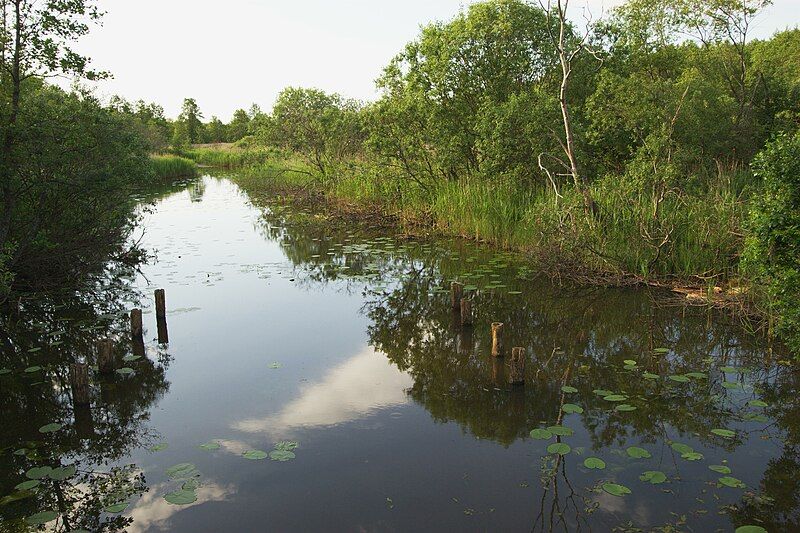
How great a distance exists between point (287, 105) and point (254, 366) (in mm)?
18570

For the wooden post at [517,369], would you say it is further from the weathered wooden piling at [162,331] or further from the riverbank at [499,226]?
the weathered wooden piling at [162,331]

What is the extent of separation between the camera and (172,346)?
7.91 m

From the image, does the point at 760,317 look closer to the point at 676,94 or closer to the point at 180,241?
the point at 676,94

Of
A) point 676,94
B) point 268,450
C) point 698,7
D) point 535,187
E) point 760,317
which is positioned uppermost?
point 698,7

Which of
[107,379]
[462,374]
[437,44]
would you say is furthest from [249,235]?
[462,374]

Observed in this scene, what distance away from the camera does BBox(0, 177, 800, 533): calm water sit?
4.27 m

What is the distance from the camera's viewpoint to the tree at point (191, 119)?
7812cm

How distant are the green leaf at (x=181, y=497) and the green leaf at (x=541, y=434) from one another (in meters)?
2.97

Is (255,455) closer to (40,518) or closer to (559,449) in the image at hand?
(40,518)

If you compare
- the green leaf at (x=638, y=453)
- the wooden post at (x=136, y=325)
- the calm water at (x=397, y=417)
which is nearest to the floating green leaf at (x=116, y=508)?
the calm water at (x=397, y=417)

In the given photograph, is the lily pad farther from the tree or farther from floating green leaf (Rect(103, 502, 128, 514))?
the tree

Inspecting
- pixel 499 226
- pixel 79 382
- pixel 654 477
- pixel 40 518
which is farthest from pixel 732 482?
pixel 499 226

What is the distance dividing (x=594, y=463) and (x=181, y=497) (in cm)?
336

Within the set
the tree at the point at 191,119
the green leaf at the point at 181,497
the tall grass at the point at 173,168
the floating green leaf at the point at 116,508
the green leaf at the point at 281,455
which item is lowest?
the floating green leaf at the point at 116,508
